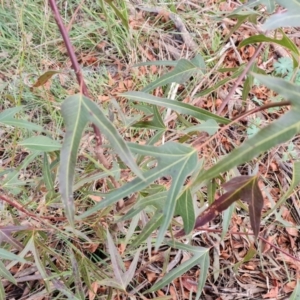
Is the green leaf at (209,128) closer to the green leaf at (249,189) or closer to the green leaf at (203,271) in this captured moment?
the green leaf at (249,189)

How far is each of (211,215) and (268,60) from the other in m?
1.11

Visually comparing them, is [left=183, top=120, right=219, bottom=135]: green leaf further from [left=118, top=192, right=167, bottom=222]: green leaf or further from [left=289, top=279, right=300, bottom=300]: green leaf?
[left=289, top=279, right=300, bottom=300]: green leaf

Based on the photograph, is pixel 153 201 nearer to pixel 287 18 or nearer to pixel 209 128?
pixel 209 128

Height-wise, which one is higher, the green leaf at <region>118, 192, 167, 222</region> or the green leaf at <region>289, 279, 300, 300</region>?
the green leaf at <region>118, 192, 167, 222</region>

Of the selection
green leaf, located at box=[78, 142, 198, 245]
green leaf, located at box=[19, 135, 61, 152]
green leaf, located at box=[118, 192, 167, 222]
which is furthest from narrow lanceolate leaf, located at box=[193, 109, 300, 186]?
green leaf, located at box=[19, 135, 61, 152]

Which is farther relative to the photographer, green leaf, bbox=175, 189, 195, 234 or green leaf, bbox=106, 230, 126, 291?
green leaf, bbox=106, 230, 126, 291

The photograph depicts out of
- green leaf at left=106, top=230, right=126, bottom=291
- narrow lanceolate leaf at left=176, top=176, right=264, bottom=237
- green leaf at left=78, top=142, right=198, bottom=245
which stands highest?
green leaf at left=78, top=142, right=198, bottom=245

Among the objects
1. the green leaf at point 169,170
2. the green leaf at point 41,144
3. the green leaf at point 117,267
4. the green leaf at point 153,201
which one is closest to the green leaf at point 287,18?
the green leaf at point 169,170

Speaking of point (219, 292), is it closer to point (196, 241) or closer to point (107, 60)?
point (196, 241)

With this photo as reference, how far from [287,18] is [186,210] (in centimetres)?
28

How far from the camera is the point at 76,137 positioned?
48 centimetres

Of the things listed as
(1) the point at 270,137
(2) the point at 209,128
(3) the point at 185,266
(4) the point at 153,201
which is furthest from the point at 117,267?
(1) the point at 270,137

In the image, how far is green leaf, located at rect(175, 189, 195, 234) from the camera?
0.61 metres

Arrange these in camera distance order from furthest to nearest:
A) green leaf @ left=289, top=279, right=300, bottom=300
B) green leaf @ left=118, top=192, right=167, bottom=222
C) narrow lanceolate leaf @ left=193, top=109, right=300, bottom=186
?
green leaf @ left=289, top=279, right=300, bottom=300, green leaf @ left=118, top=192, right=167, bottom=222, narrow lanceolate leaf @ left=193, top=109, right=300, bottom=186
